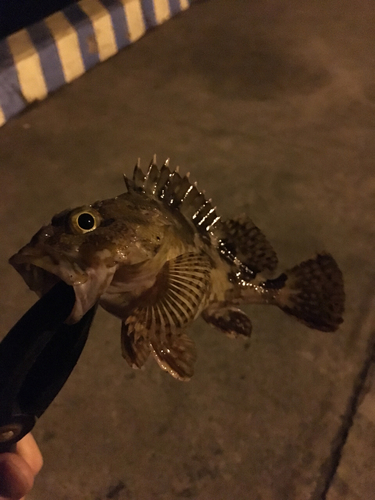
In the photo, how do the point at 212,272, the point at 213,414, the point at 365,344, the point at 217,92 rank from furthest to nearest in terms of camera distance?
the point at 217,92 → the point at 365,344 → the point at 213,414 → the point at 212,272

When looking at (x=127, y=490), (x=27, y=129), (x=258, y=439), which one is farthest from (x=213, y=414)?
(x=27, y=129)

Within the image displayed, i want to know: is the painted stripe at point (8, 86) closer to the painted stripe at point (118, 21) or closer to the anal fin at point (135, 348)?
the painted stripe at point (118, 21)

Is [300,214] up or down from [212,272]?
down

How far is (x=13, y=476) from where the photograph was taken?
771 millimetres

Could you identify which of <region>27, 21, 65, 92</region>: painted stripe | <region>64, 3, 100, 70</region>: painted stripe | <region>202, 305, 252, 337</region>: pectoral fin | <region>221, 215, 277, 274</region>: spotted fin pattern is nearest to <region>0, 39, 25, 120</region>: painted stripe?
<region>27, 21, 65, 92</region>: painted stripe

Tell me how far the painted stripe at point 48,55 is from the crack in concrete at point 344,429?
1991mm

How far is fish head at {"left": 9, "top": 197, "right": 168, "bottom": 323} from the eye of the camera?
2.21ft

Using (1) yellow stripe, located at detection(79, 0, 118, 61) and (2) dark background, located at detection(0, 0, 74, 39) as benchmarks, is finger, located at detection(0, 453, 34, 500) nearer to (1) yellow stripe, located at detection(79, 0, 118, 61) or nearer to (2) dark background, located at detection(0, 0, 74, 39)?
(1) yellow stripe, located at detection(79, 0, 118, 61)

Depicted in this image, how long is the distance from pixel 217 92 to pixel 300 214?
96cm

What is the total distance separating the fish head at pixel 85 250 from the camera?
67cm

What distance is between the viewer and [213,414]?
4.10ft

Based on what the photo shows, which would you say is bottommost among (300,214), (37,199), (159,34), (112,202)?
(300,214)

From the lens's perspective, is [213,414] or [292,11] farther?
[292,11]

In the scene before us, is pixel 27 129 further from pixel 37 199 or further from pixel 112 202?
pixel 112 202
